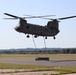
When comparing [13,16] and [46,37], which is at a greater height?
[13,16]

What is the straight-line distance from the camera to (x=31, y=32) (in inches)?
2352

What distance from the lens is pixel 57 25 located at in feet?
209

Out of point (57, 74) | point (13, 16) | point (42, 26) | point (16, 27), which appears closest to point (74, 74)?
point (57, 74)

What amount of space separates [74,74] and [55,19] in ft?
115

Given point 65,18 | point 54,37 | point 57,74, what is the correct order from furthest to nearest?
point 54,37
point 65,18
point 57,74

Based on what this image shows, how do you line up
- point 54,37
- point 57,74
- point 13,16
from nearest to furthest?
point 57,74, point 13,16, point 54,37

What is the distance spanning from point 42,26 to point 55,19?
2950 millimetres

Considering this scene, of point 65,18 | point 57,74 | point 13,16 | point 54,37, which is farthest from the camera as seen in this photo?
point 54,37

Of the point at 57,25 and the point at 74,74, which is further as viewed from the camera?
the point at 57,25

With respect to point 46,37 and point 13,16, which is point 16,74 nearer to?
point 13,16

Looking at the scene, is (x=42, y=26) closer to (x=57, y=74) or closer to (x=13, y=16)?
(x=13, y=16)

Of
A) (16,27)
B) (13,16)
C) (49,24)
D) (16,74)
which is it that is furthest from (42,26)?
(16,74)

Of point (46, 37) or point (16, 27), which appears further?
point (46, 37)

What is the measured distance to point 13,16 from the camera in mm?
52469
